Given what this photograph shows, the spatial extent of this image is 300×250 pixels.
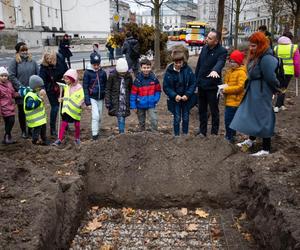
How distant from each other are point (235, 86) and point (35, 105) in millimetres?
3183

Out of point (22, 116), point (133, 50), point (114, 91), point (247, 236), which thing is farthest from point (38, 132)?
point (133, 50)

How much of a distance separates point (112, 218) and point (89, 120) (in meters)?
4.45

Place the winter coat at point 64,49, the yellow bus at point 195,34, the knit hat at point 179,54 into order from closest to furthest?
1. the knit hat at point 179,54
2. the winter coat at point 64,49
3. the yellow bus at point 195,34

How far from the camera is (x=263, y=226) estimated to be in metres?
4.21

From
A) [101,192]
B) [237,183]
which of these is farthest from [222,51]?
[101,192]

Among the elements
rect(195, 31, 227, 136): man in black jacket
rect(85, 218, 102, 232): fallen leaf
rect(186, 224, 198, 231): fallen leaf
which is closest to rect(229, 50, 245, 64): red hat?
rect(195, 31, 227, 136): man in black jacket

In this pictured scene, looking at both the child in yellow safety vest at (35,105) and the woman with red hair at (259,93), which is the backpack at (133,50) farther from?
the woman with red hair at (259,93)

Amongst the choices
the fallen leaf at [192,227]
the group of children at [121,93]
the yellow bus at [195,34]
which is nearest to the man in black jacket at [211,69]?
the group of children at [121,93]

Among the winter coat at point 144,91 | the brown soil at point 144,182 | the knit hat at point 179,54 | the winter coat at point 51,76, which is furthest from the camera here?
the winter coat at point 51,76

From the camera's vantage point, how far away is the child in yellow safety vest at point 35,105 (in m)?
6.64

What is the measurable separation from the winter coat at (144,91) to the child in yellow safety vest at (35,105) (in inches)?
58.7

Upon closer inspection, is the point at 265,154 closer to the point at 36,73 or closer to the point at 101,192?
the point at 101,192

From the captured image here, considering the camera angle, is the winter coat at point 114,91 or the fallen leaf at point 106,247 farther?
the winter coat at point 114,91

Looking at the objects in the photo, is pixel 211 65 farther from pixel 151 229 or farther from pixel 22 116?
pixel 22 116
